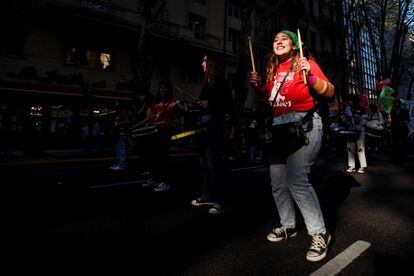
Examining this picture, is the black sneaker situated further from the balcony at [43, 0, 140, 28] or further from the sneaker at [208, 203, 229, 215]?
the balcony at [43, 0, 140, 28]

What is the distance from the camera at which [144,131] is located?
17.4ft

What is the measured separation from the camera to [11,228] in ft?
10.1

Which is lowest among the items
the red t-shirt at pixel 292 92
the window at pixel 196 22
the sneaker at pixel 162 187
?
the sneaker at pixel 162 187

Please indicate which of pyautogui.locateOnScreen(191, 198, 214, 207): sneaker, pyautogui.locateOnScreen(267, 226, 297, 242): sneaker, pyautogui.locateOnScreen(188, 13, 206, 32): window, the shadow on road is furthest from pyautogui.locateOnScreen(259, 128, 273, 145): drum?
pyautogui.locateOnScreen(188, 13, 206, 32): window

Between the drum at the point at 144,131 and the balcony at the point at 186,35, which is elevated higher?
the balcony at the point at 186,35

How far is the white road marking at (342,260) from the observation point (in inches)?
81.3

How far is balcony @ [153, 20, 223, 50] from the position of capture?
19.0 meters

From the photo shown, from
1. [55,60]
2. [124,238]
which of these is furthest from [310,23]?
[124,238]

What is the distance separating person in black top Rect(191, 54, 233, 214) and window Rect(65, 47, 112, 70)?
50.2 feet

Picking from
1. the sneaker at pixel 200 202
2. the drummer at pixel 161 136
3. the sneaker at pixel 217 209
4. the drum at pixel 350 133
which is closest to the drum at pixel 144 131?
the drummer at pixel 161 136

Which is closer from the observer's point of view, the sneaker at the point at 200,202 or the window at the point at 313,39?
the sneaker at the point at 200,202

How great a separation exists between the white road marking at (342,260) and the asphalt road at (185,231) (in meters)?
0.01

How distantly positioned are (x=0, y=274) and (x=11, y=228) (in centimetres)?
117

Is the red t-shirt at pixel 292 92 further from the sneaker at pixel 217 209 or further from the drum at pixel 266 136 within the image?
the sneaker at pixel 217 209
